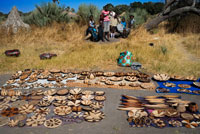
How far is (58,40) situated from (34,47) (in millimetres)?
1560

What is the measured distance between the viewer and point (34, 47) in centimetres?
823

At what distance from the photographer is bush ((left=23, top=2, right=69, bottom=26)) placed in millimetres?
10625

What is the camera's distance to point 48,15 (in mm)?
10859

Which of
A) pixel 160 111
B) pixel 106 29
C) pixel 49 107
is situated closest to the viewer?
pixel 160 111

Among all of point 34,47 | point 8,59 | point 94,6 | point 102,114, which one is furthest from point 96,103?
point 94,6

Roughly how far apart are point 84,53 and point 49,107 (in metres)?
3.74

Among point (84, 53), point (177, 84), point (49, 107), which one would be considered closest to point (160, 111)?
point (177, 84)

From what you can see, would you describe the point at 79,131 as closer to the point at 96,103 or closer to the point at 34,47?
the point at 96,103

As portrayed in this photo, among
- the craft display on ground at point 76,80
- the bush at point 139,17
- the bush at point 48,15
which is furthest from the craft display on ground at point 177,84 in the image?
the bush at point 48,15

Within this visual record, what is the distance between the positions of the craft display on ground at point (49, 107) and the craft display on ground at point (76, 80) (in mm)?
404

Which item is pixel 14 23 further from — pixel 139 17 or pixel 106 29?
pixel 139 17

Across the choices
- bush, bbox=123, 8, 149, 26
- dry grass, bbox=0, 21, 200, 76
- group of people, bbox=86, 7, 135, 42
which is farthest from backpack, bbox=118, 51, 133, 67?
bush, bbox=123, 8, 149, 26

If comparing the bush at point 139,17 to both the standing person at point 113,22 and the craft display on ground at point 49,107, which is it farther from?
the craft display on ground at point 49,107

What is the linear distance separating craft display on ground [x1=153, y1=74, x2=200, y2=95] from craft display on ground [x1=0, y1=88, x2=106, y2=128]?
1438 millimetres
